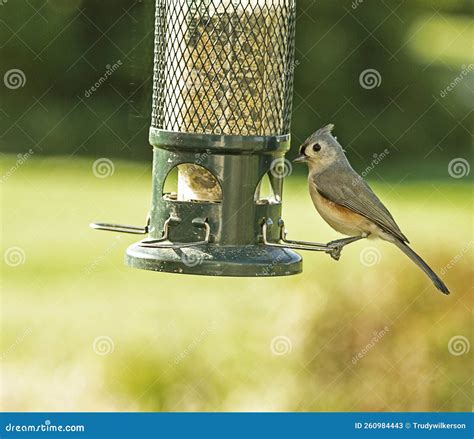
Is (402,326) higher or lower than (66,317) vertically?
higher

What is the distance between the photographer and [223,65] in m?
5.98

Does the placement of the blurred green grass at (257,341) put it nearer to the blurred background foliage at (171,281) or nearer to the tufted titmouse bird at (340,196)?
the blurred background foliage at (171,281)

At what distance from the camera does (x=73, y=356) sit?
8617 mm

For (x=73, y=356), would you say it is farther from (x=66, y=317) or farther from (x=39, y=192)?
(x=39, y=192)

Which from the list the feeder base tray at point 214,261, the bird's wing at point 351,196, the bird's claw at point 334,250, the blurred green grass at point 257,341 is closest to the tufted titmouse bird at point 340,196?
the bird's wing at point 351,196

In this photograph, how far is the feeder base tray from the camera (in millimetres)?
5676

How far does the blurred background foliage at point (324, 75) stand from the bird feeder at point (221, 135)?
926cm

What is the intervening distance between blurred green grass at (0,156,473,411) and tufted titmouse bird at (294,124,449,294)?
2.09m

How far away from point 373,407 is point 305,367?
1.93 feet

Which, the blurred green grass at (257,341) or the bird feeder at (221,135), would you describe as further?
the blurred green grass at (257,341)

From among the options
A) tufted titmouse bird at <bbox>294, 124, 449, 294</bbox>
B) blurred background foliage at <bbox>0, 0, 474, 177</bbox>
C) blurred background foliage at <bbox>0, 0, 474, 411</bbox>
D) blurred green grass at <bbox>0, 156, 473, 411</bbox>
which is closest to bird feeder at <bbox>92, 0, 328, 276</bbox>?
tufted titmouse bird at <bbox>294, 124, 449, 294</bbox>

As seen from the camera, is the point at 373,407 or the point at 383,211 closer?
the point at 383,211

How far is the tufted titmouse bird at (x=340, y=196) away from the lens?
6555mm

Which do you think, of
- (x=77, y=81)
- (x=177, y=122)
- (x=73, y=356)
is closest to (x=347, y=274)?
(x=73, y=356)
